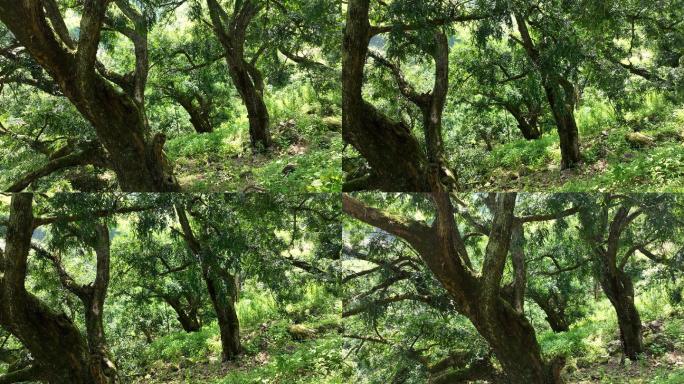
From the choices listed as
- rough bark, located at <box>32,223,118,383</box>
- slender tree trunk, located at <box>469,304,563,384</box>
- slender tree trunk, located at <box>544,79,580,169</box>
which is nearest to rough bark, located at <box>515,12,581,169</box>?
slender tree trunk, located at <box>544,79,580,169</box>

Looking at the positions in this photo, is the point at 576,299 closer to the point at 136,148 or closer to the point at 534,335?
Result: the point at 534,335

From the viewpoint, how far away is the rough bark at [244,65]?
4.81 meters

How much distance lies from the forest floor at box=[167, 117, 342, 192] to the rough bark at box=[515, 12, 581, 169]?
1.68 m

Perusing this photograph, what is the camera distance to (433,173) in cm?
445

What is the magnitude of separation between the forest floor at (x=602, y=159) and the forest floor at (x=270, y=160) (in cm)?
124

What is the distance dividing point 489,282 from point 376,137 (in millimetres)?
1438

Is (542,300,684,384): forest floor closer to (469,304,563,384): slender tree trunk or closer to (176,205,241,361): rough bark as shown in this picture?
(469,304,563,384): slender tree trunk

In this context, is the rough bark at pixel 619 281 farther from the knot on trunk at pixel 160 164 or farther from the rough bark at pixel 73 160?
the rough bark at pixel 73 160

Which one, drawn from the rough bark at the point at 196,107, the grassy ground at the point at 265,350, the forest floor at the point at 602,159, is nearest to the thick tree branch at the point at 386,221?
the grassy ground at the point at 265,350

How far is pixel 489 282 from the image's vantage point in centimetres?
295

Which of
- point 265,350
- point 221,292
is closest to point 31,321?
point 221,292

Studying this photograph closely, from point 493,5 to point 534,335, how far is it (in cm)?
241

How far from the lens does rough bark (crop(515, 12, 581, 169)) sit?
512cm

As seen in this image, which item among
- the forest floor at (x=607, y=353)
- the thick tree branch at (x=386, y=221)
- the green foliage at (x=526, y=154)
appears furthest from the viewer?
the green foliage at (x=526, y=154)
